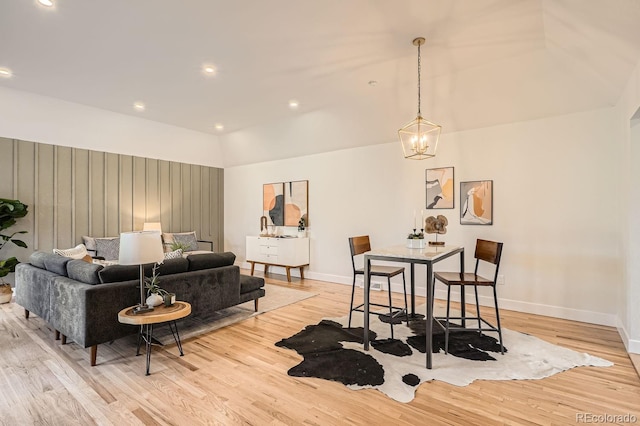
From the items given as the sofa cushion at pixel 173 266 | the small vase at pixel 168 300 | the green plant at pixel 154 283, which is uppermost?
the sofa cushion at pixel 173 266

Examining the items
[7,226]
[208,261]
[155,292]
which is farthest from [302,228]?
[7,226]

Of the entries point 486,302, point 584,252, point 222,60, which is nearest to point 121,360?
point 222,60

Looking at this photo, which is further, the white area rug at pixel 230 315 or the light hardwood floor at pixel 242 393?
the white area rug at pixel 230 315

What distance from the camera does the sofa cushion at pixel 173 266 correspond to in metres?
3.18

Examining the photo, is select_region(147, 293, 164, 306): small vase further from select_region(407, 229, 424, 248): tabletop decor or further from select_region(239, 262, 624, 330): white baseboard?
select_region(239, 262, 624, 330): white baseboard

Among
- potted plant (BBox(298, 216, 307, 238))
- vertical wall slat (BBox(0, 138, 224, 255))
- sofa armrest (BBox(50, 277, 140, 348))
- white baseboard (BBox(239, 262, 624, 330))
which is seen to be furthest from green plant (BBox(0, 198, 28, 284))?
white baseboard (BBox(239, 262, 624, 330))

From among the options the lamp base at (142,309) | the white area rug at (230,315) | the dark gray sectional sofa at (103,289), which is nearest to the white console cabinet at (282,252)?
the white area rug at (230,315)

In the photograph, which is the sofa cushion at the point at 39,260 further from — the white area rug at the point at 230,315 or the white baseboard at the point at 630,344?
the white baseboard at the point at 630,344

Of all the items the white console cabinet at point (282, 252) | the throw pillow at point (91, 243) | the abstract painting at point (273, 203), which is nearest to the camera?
the throw pillow at point (91, 243)

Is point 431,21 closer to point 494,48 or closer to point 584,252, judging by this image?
point 494,48

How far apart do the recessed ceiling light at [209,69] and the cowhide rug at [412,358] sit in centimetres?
326

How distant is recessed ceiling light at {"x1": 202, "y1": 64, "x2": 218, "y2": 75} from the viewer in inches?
150

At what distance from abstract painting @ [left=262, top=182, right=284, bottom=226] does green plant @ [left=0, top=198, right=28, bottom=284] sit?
4.04 metres

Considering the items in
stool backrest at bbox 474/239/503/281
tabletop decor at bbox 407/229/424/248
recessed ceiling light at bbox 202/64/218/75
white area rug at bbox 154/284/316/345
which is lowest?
white area rug at bbox 154/284/316/345
